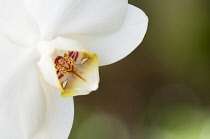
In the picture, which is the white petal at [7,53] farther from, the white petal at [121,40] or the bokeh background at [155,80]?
the bokeh background at [155,80]

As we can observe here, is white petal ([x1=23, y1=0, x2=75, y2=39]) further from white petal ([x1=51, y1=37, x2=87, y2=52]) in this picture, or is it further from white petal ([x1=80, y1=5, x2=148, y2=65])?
white petal ([x1=80, y1=5, x2=148, y2=65])

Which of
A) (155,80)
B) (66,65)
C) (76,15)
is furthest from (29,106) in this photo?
(155,80)

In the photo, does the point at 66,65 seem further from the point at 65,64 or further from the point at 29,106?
the point at 29,106

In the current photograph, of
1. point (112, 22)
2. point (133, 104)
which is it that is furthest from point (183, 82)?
point (112, 22)

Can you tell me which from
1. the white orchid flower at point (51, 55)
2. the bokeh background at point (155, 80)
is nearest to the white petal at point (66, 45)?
the white orchid flower at point (51, 55)

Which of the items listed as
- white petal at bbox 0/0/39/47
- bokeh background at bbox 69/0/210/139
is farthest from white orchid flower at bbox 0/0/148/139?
bokeh background at bbox 69/0/210/139
